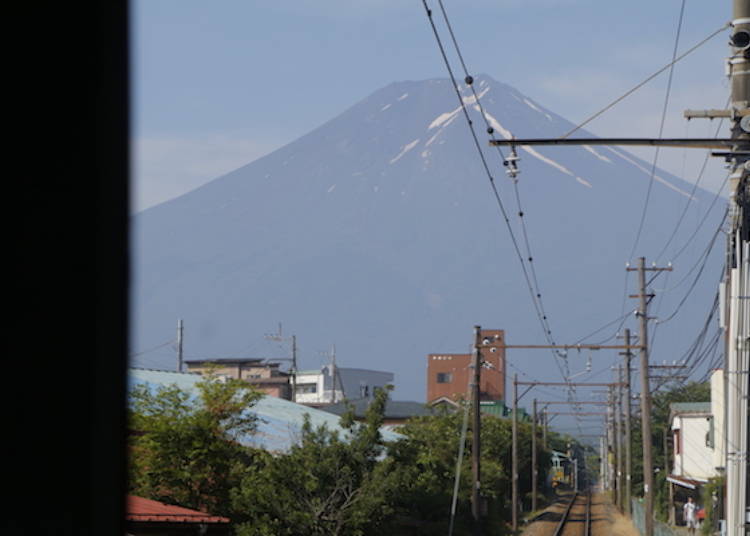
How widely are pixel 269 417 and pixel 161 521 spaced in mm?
22967

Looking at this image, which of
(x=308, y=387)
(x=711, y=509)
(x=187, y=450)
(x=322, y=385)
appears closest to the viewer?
(x=187, y=450)

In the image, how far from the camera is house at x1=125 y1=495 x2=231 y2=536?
19.8 meters

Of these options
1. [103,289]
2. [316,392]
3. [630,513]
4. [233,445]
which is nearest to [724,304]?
[233,445]

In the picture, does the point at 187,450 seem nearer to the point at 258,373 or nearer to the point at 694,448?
the point at 694,448

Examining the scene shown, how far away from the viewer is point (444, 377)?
465ft

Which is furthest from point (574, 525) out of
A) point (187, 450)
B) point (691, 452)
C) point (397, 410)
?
point (187, 450)

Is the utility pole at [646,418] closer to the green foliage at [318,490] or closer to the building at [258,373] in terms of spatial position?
the green foliage at [318,490]

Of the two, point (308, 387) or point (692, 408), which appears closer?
point (692, 408)

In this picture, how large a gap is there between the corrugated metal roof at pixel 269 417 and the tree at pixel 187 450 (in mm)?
2186

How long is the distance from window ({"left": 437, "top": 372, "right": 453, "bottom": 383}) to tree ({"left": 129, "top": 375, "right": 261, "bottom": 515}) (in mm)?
110574

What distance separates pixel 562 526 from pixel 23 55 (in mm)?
55665

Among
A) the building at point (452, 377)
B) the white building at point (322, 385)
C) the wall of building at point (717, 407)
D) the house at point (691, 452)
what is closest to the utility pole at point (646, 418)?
the wall of building at point (717, 407)

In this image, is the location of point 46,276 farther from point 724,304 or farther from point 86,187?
point 724,304

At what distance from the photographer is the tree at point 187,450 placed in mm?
28781
